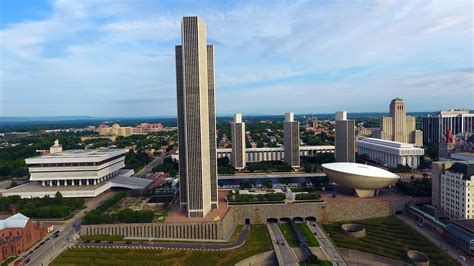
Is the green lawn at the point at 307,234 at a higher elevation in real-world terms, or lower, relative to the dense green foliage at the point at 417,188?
lower

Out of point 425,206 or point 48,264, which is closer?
point 48,264

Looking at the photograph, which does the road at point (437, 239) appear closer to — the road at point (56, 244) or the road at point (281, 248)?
the road at point (281, 248)

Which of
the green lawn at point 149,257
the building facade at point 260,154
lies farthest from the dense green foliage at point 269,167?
the green lawn at point 149,257

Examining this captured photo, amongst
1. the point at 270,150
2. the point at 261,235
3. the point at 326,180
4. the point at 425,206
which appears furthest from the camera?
the point at 270,150

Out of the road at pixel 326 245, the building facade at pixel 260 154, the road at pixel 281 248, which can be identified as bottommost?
the road at pixel 281 248

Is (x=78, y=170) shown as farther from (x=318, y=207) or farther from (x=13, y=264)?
(x=318, y=207)

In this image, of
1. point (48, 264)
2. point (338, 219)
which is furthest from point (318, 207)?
point (48, 264)
